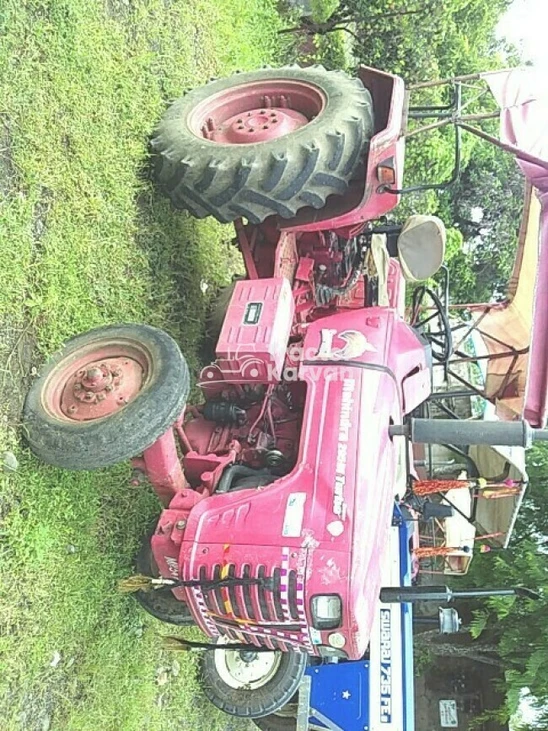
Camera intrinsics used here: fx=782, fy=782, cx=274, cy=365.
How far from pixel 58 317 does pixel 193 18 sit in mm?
2607

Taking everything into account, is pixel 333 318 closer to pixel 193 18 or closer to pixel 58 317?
pixel 58 317

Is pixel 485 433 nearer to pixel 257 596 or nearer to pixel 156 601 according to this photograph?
pixel 257 596

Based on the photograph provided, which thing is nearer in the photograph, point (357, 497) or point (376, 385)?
point (357, 497)

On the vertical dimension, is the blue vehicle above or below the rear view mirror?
below

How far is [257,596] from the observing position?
247cm

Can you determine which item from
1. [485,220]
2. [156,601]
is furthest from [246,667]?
[485,220]

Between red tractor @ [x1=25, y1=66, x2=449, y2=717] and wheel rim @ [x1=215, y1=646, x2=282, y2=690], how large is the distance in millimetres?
24

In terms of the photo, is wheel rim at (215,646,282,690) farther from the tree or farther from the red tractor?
the tree

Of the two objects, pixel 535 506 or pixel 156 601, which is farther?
pixel 535 506

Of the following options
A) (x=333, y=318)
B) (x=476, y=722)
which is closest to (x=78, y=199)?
(x=333, y=318)

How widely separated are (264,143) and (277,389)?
3.30 ft

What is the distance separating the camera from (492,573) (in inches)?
265

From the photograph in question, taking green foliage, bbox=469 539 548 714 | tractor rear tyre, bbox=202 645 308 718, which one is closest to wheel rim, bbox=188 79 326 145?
tractor rear tyre, bbox=202 645 308 718

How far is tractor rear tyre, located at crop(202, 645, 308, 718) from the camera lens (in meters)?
3.86
